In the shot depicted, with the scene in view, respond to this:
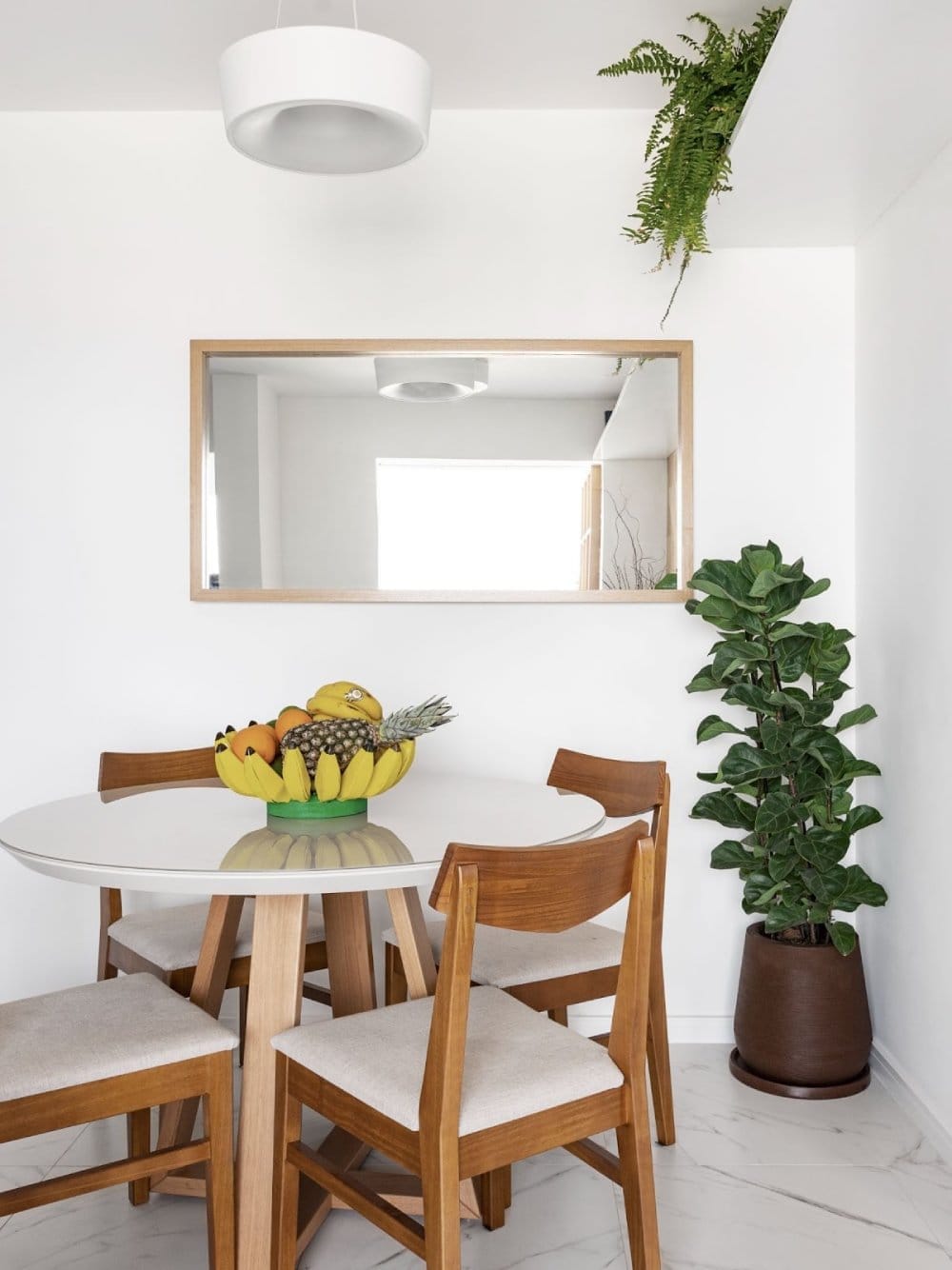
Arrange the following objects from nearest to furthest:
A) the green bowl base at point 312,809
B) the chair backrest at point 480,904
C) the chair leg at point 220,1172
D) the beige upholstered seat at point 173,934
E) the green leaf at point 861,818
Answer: the chair backrest at point 480,904
the chair leg at point 220,1172
the green bowl base at point 312,809
the beige upholstered seat at point 173,934
the green leaf at point 861,818

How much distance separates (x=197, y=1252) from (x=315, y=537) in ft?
6.07

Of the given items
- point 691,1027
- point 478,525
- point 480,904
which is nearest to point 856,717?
point 691,1027

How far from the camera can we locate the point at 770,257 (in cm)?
323

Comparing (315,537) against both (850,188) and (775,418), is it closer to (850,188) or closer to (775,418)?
(775,418)

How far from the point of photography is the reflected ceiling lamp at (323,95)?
5.83 feet

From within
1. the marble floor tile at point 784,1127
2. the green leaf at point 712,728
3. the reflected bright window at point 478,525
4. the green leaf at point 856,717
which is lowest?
the marble floor tile at point 784,1127

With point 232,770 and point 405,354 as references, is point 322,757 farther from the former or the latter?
point 405,354

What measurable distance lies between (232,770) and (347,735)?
0.21m

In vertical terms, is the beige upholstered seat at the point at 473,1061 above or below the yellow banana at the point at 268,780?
below

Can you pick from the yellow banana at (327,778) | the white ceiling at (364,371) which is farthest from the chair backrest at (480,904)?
the white ceiling at (364,371)

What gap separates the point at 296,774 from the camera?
197 centimetres

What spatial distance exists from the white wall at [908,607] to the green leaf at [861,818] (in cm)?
8

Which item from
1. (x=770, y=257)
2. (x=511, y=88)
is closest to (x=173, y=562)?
(x=511, y=88)

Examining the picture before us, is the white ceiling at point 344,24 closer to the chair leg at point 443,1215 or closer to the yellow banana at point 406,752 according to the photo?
the yellow banana at point 406,752
